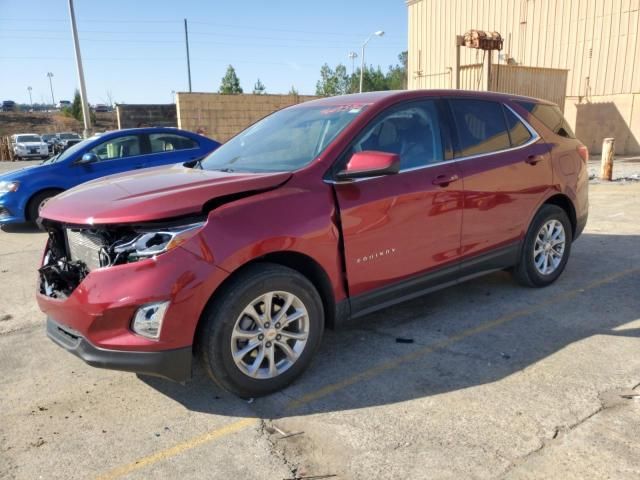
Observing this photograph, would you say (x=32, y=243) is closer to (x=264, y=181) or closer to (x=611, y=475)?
(x=264, y=181)

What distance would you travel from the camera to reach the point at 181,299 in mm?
2805

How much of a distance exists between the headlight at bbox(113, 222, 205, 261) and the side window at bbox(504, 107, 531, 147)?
10.2 feet

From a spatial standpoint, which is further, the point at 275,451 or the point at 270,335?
the point at 270,335

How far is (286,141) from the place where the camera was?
396 cm

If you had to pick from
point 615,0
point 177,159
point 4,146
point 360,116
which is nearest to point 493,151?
point 360,116

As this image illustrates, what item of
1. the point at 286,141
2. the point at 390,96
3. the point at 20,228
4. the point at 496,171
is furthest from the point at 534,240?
the point at 20,228

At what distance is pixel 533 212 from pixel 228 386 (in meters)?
3.18

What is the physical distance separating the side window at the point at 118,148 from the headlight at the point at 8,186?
1.29 m

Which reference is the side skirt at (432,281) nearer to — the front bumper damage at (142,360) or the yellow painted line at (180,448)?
the yellow painted line at (180,448)

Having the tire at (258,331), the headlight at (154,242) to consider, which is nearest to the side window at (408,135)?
the tire at (258,331)

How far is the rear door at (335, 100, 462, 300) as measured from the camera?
3.50 m

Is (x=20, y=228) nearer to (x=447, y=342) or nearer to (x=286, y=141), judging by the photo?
(x=286, y=141)

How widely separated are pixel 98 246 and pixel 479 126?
311 cm

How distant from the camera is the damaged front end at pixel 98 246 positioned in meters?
2.84
